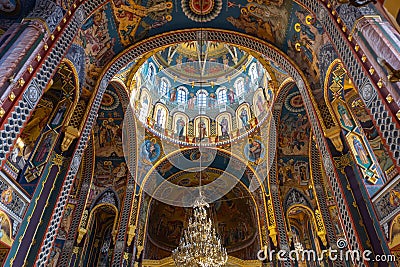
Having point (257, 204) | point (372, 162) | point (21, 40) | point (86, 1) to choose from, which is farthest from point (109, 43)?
point (257, 204)

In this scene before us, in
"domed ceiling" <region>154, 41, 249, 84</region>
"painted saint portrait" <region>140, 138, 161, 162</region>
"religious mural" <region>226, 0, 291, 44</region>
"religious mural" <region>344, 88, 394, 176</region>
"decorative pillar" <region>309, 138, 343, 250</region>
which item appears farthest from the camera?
"domed ceiling" <region>154, 41, 249, 84</region>

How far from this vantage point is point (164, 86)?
17453mm

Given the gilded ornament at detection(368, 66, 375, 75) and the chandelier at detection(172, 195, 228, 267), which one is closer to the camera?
the gilded ornament at detection(368, 66, 375, 75)

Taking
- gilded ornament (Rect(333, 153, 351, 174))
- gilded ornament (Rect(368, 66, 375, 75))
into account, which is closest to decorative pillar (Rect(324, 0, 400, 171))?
gilded ornament (Rect(368, 66, 375, 75))

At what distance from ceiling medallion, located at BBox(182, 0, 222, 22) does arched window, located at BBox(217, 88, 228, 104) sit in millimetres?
8096

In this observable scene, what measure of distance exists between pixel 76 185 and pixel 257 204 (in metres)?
8.83

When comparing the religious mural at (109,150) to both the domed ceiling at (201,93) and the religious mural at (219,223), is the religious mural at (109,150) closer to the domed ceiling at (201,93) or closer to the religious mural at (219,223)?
the domed ceiling at (201,93)

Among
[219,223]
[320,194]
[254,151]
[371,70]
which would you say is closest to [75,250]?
[254,151]

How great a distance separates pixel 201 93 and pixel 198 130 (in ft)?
8.61

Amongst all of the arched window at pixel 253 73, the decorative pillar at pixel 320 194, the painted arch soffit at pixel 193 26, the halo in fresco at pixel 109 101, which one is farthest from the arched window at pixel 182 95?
the decorative pillar at pixel 320 194

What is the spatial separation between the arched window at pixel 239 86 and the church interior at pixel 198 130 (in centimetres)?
11

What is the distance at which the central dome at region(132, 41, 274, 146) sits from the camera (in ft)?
51.3

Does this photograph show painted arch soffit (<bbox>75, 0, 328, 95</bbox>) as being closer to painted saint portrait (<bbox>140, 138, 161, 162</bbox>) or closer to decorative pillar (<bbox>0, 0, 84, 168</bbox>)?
decorative pillar (<bbox>0, 0, 84, 168</bbox>)

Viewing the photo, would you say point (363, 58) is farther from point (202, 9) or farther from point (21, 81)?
point (21, 81)
